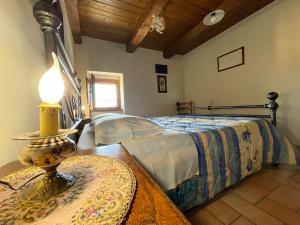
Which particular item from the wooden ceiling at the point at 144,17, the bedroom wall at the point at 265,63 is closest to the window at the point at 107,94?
the wooden ceiling at the point at 144,17

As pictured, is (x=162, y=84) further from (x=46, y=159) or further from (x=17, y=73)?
(x=46, y=159)

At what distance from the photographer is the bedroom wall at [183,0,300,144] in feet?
6.96

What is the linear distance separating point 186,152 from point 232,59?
2807 mm

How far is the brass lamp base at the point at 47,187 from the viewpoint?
31 centimetres

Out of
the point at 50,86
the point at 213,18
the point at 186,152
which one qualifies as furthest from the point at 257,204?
the point at 213,18

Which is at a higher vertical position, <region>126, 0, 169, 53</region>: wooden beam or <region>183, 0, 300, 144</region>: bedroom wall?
<region>126, 0, 169, 53</region>: wooden beam

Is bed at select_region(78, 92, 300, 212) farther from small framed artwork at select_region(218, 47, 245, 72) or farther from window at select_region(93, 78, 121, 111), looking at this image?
window at select_region(93, 78, 121, 111)

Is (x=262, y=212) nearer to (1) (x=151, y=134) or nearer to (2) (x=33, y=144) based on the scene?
(1) (x=151, y=134)

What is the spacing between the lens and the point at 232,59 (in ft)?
9.53

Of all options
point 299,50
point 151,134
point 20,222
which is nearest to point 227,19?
point 299,50

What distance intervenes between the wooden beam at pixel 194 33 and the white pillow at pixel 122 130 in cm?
239

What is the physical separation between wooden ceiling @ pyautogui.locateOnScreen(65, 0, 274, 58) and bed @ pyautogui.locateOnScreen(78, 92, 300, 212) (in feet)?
6.30

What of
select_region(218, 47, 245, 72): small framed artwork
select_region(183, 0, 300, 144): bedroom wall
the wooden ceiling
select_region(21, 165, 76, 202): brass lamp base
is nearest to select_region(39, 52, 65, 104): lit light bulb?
select_region(21, 165, 76, 202): brass lamp base

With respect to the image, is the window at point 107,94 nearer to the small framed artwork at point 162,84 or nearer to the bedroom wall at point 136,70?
the bedroom wall at point 136,70
